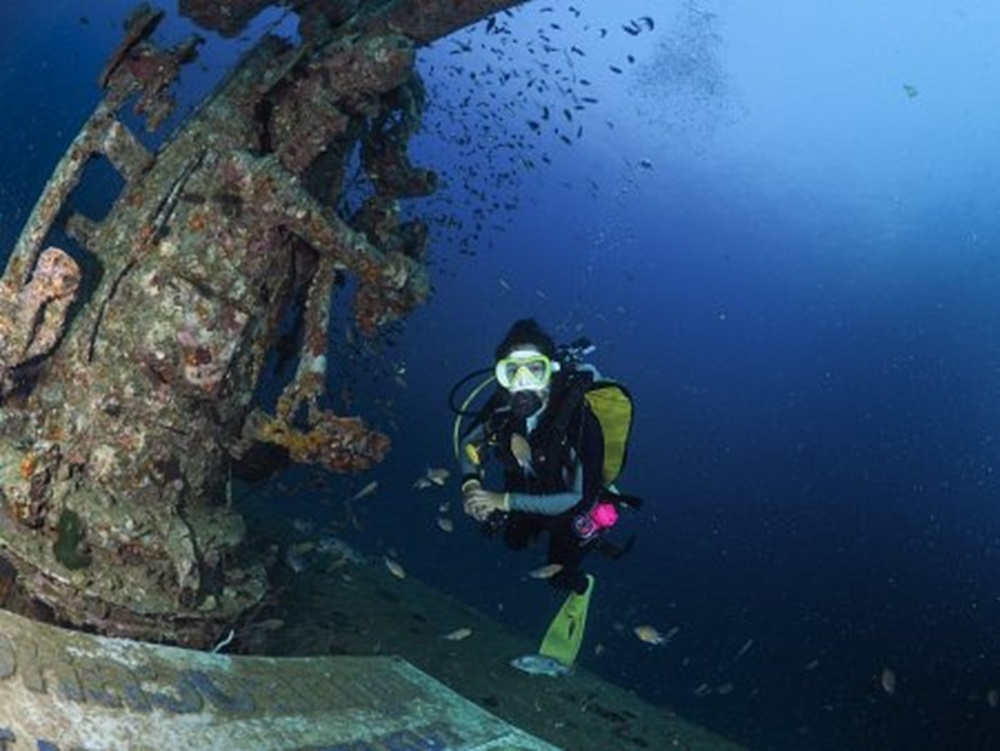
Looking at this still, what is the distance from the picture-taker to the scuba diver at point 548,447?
6254mm

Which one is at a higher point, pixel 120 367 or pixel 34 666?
pixel 120 367

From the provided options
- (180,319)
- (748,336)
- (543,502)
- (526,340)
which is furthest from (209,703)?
(748,336)

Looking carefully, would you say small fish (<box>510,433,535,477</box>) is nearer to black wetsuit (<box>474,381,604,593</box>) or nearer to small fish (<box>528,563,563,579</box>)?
black wetsuit (<box>474,381,604,593</box>)

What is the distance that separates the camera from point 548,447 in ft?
21.4

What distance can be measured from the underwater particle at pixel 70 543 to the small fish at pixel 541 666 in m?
5.08

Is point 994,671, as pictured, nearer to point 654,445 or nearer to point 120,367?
point 654,445

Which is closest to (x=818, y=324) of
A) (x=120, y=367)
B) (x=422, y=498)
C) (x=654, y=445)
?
(x=654, y=445)

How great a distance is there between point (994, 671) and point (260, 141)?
39742 mm

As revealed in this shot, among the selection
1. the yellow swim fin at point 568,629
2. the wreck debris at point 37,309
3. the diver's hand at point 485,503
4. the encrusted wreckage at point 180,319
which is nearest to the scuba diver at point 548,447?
the diver's hand at point 485,503

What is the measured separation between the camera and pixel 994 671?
3453cm

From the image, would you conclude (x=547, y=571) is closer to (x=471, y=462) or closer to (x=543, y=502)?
(x=543, y=502)

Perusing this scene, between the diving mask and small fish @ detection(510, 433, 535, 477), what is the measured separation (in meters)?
0.46

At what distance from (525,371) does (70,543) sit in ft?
10.8

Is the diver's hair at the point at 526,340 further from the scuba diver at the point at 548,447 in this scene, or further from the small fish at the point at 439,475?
the small fish at the point at 439,475
